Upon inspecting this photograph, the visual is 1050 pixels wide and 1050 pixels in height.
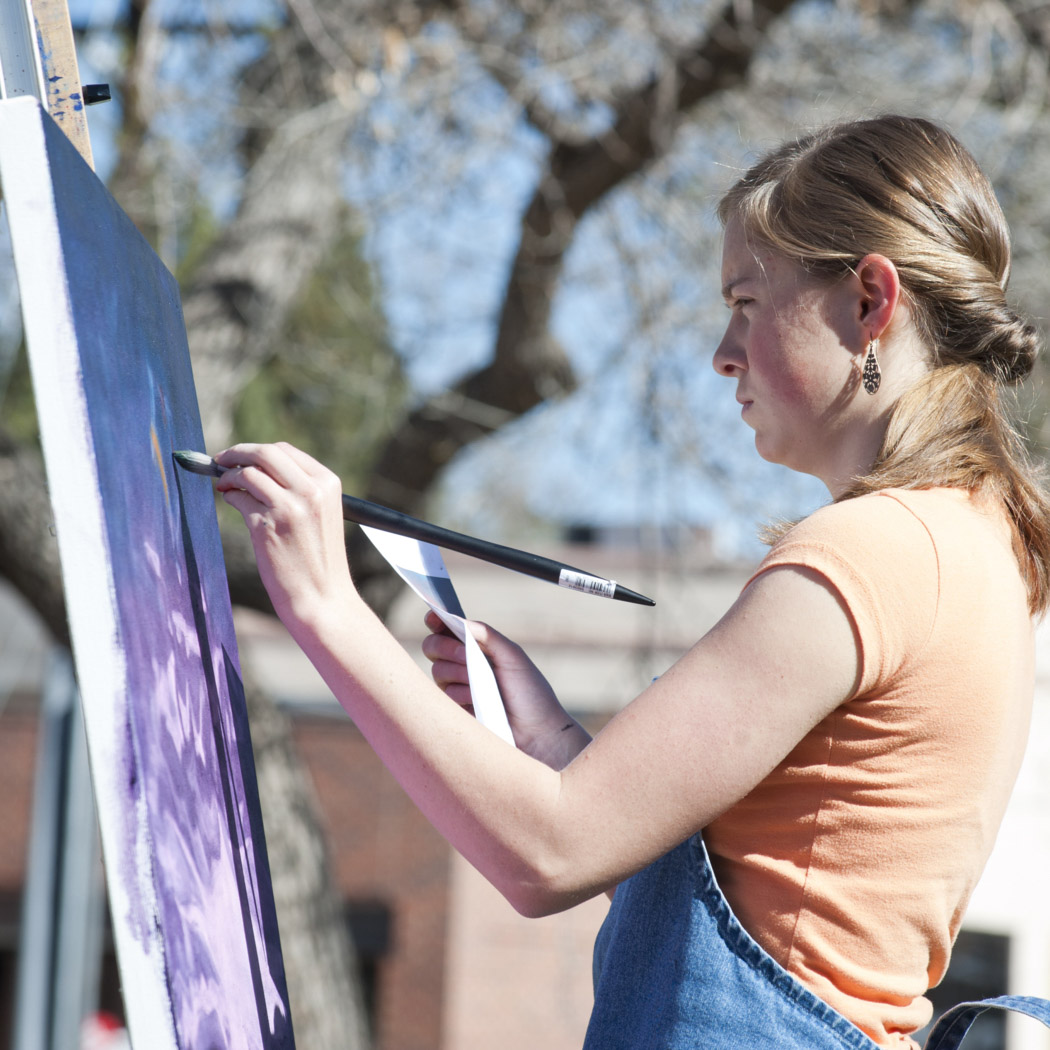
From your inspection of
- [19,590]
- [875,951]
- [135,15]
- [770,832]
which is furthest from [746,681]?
[135,15]

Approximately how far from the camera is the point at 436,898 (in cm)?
881

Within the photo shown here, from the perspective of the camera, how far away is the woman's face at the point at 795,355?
3.39 feet

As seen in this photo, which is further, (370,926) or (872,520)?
(370,926)

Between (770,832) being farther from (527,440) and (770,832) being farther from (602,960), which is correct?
(527,440)

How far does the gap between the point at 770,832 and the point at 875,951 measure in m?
0.12

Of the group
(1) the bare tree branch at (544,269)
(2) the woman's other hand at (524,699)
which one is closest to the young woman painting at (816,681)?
(2) the woman's other hand at (524,699)

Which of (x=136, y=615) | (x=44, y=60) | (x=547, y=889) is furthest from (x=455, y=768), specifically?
(x=44, y=60)

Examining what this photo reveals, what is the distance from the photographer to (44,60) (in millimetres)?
959

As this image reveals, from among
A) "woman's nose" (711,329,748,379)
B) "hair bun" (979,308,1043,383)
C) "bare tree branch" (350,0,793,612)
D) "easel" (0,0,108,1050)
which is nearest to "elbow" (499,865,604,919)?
"woman's nose" (711,329,748,379)

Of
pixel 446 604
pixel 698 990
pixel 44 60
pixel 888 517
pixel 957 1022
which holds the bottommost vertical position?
pixel 957 1022

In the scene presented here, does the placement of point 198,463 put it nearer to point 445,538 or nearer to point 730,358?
point 445,538

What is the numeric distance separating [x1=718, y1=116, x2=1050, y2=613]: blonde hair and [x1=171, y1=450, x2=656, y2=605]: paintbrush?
238mm

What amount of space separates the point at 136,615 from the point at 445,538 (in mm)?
294

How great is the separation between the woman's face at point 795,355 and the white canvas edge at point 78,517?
21.9 inches
